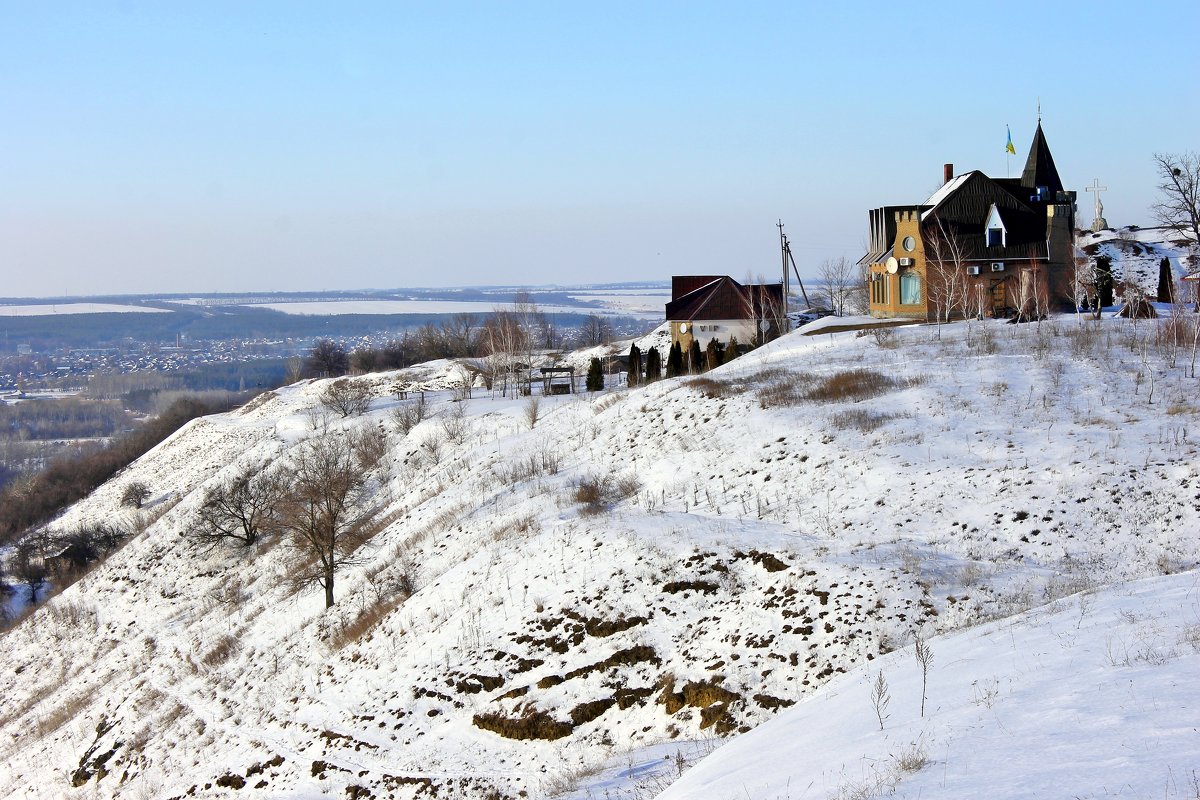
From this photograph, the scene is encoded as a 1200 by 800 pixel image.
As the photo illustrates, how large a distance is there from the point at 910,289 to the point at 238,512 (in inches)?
1222

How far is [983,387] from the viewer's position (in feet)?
74.9

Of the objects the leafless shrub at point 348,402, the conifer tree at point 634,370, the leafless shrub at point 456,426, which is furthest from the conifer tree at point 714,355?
the leafless shrub at point 348,402

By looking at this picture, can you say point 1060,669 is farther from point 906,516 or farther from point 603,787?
point 906,516

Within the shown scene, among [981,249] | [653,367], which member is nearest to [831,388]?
[653,367]

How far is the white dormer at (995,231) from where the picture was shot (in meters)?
42.1

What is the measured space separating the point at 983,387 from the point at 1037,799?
18.4 meters

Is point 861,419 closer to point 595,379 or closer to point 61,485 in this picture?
point 595,379

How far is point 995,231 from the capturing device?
42.2m

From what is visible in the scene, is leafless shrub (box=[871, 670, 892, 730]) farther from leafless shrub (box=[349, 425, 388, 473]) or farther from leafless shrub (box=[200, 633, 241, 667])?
leafless shrub (box=[349, 425, 388, 473])

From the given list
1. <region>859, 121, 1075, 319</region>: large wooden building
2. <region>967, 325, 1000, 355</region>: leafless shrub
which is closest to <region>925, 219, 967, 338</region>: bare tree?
<region>859, 121, 1075, 319</region>: large wooden building

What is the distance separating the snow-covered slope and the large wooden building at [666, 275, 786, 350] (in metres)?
45.3

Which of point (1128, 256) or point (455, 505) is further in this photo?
point (1128, 256)

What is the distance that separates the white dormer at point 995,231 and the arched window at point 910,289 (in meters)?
3.55

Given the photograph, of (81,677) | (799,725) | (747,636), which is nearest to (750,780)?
(799,725)
